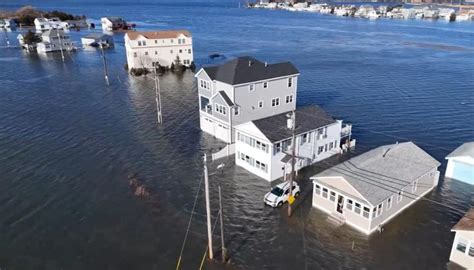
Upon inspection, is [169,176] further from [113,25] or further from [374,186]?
[113,25]

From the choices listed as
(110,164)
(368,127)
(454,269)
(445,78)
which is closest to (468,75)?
(445,78)

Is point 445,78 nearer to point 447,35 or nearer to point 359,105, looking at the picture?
point 359,105

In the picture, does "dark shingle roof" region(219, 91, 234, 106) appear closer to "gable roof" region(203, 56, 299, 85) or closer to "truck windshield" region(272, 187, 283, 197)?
"gable roof" region(203, 56, 299, 85)

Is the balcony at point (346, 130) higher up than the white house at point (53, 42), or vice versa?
the white house at point (53, 42)

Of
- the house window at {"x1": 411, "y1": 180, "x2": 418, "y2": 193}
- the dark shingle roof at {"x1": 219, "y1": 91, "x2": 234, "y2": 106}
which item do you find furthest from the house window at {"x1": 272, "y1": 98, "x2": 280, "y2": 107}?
the house window at {"x1": 411, "y1": 180, "x2": 418, "y2": 193}

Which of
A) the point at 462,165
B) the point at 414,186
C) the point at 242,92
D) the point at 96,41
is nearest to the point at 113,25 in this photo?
the point at 96,41

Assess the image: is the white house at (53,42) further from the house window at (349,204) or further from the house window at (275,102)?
the house window at (349,204)

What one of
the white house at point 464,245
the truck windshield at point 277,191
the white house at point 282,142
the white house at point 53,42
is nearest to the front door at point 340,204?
the truck windshield at point 277,191
